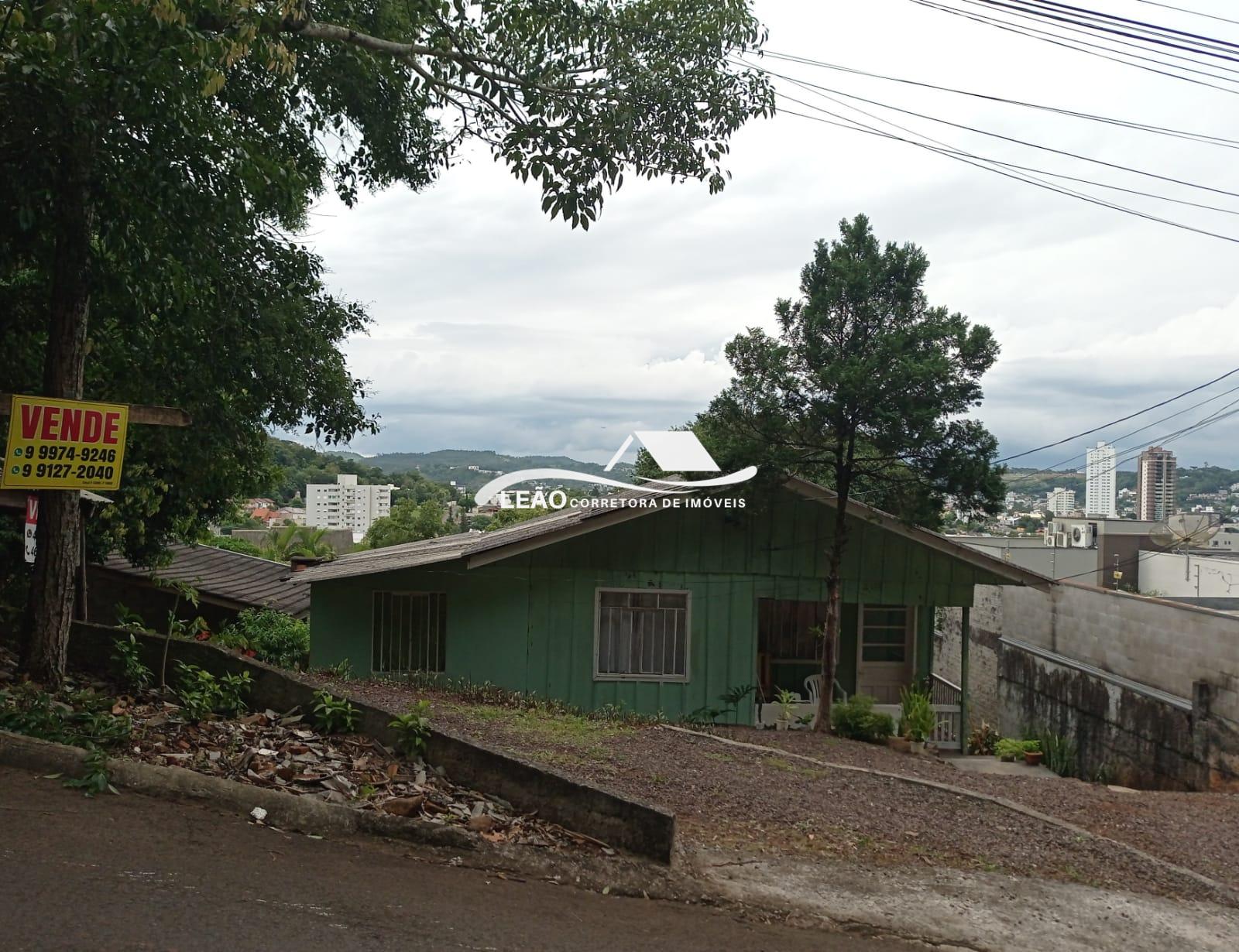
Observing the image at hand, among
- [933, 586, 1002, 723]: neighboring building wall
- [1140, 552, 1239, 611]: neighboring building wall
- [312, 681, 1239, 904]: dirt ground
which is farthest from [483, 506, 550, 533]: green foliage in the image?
[312, 681, 1239, 904]: dirt ground

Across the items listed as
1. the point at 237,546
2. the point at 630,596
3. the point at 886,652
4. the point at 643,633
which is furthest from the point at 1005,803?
the point at 237,546

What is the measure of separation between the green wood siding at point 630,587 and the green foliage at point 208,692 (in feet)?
18.5

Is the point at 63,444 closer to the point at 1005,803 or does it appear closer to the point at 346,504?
the point at 1005,803

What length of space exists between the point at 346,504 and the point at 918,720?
32.3 metres

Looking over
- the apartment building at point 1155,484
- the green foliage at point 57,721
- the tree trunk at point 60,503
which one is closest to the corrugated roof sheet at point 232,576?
the tree trunk at point 60,503

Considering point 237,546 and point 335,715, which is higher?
point 237,546

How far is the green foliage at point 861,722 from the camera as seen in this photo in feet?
42.3

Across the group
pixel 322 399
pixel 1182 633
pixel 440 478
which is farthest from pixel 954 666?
pixel 440 478

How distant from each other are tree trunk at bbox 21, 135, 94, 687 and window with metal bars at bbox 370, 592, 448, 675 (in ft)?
21.8

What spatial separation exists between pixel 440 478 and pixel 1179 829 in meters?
38.3

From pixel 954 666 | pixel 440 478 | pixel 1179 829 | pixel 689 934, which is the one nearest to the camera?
pixel 689 934

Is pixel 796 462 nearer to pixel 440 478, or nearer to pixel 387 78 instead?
pixel 387 78

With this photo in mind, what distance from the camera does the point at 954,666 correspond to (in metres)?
23.6

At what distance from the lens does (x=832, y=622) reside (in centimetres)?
1273
